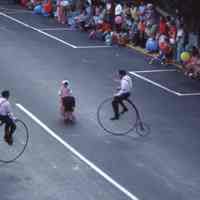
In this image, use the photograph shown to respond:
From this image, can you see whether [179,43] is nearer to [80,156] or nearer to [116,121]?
[116,121]

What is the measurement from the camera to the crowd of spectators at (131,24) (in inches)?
1172

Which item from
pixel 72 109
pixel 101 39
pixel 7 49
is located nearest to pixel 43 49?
pixel 7 49

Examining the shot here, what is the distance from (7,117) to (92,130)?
136 inches

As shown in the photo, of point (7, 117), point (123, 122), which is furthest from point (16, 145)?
point (123, 122)

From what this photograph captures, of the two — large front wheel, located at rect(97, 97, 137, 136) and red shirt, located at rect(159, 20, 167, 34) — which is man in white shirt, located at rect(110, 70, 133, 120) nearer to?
A: large front wheel, located at rect(97, 97, 137, 136)

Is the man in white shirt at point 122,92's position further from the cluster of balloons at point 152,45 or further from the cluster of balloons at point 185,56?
the cluster of balloons at point 152,45

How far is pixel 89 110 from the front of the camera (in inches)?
901

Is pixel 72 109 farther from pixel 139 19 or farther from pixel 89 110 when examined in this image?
pixel 139 19

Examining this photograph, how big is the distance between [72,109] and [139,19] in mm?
12455

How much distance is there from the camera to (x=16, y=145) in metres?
19.5

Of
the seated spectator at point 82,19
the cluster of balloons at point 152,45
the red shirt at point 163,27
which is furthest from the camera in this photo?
the seated spectator at point 82,19

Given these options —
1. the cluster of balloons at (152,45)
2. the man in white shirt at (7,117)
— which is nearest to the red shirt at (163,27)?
the cluster of balloons at (152,45)

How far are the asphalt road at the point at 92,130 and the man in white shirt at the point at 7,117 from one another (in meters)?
0.78

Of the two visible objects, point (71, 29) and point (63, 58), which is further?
point (71, 29)
